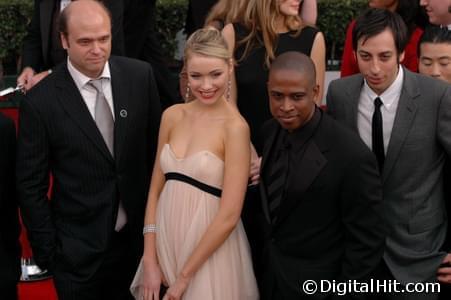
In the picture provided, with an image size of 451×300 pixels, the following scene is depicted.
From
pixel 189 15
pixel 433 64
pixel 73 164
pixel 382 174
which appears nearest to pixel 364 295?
pixel 382 174

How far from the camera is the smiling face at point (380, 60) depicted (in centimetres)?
320

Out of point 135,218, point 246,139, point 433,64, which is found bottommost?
point 135,218

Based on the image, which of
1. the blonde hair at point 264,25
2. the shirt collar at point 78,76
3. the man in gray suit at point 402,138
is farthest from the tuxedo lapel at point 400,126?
the shirt collar at point 78,76

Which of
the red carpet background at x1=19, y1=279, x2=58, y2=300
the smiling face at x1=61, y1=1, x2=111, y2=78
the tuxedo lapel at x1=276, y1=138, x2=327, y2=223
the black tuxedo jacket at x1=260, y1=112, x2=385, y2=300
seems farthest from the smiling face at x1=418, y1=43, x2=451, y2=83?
the red carpet background at x1=19, y1=279, x2=58, y2=300

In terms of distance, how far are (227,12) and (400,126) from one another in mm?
1464

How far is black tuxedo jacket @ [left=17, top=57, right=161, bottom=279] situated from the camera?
3545mm

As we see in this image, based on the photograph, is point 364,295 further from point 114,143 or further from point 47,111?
point 47,111

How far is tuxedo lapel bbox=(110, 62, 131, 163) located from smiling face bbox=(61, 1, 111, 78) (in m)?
0.18

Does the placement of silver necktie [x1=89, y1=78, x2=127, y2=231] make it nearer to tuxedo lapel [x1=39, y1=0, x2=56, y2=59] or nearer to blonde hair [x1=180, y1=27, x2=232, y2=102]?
A: blonde hair [x1=180, y1=27, x2=232, y2=102]

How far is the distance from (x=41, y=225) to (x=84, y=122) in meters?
0.53

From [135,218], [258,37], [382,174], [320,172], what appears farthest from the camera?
[258,37]

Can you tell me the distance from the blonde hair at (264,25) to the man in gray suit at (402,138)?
0.77 m

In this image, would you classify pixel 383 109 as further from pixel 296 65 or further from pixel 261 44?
pixel 261 44

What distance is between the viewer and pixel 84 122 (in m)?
3.55
